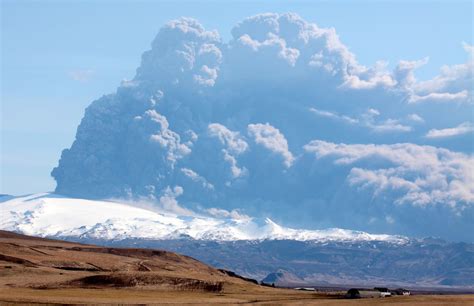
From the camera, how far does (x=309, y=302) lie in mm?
139000

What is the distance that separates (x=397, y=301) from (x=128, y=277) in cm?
5048

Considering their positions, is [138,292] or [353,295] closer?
[138,292]

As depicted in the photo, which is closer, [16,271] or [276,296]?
[276,296]

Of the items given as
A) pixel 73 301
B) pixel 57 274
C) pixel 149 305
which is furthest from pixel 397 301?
pixel 57 274

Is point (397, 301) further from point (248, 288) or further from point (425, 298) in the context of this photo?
point (248, 288)

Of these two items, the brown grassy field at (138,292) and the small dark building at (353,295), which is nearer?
the brown grassy field at (138,292)

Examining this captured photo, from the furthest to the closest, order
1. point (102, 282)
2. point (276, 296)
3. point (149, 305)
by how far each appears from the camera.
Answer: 1. point (102, 282)
2. point (276, 296)
3. point (149, 305)

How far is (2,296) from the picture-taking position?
424 ft

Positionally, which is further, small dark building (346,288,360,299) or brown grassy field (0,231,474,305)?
small dark building (346,288,360,299)

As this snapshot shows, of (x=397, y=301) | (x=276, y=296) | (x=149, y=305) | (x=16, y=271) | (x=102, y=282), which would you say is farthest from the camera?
(x=16, y=271)

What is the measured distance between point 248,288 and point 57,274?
35.4m

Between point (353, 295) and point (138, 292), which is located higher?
point (138, 292)

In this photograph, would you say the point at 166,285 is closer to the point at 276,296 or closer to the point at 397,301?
the point at 276,296

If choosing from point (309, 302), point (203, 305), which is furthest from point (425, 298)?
point (203, 305)
